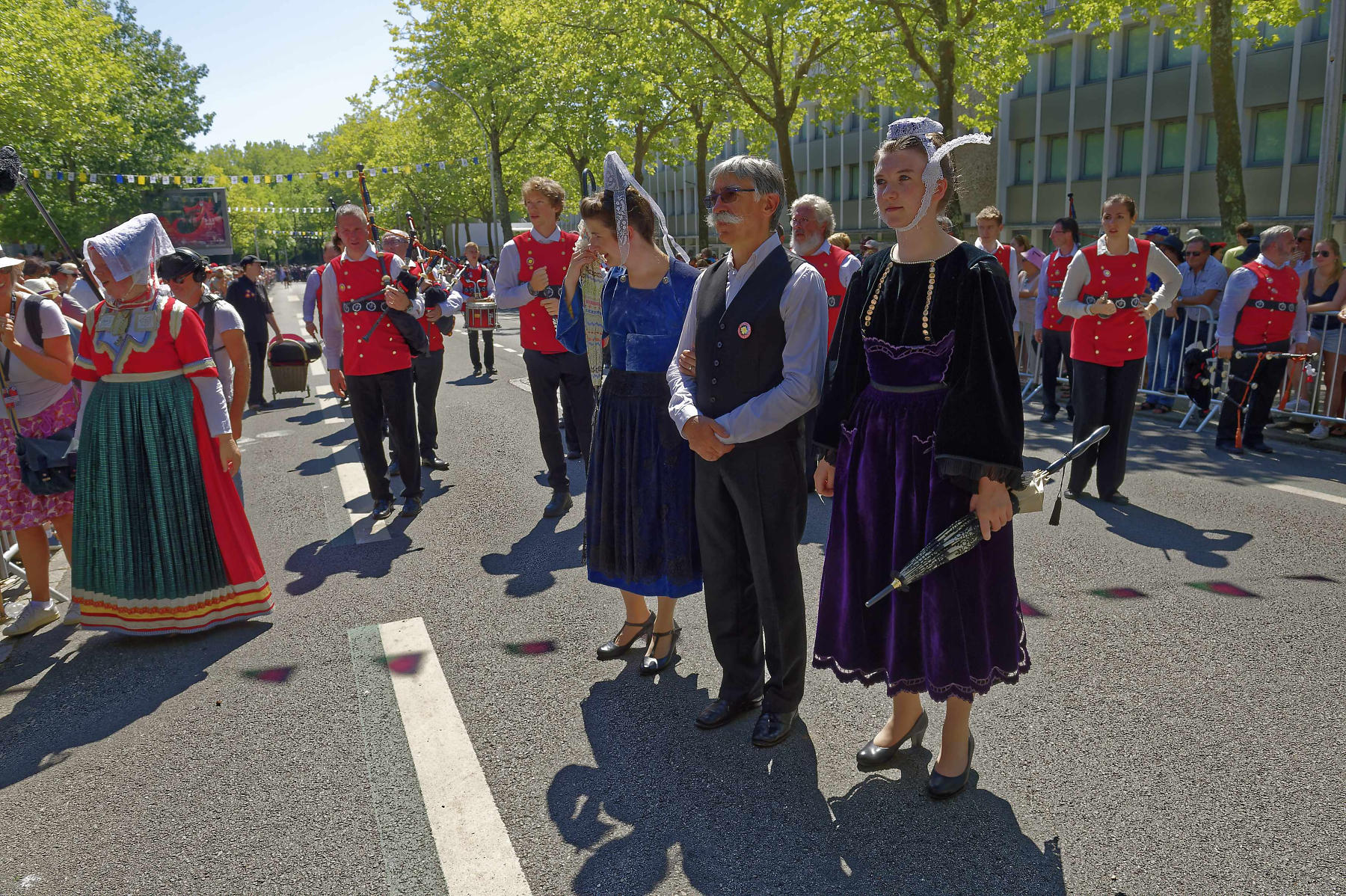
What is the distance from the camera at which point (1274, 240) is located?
834 centimetres

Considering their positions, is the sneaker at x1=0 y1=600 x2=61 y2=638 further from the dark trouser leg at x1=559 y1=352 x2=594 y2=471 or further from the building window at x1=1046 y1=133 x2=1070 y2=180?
the building window at x1=1046 y1=133 x2=1070 y2=180

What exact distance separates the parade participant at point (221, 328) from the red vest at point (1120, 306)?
18.0 ft

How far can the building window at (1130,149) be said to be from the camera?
30516 mm

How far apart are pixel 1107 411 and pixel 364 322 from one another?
526 cm

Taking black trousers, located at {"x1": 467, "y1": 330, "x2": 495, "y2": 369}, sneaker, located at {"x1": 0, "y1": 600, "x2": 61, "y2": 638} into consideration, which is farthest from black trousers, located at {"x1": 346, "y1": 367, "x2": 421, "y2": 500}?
black trousers, located at {"x1": 467, "y1": 330, "x2": 495, "y2": 369}

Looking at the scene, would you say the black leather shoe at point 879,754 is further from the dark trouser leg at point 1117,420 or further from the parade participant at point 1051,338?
the parade participant at point 1051,338

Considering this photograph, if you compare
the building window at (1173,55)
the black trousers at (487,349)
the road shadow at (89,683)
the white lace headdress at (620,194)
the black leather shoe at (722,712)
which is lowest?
the road shadow at (89,683)

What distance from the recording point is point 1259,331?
8570 mm

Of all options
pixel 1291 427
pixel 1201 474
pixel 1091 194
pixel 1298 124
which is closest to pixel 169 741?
pixel 1201 474

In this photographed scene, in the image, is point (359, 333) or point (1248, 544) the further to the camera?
point (359, 333)

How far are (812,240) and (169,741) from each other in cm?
489

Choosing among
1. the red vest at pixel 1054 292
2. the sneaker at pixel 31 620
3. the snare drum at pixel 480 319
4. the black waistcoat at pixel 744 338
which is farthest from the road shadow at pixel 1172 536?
the snare drum at pixel 480 319

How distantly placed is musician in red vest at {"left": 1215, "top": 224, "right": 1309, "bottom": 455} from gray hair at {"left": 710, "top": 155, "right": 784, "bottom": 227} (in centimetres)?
646

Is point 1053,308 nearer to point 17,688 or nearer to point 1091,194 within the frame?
point 17,688
